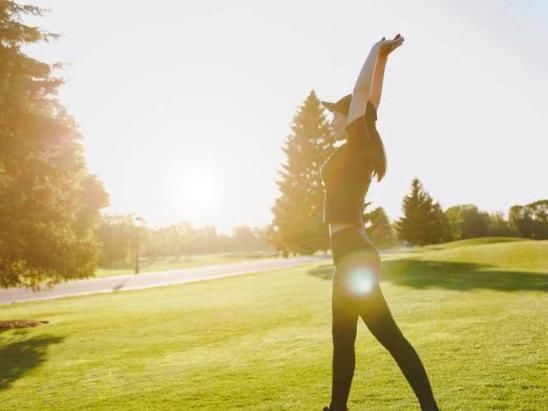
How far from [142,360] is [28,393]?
1873 millimetres

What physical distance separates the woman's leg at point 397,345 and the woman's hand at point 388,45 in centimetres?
176

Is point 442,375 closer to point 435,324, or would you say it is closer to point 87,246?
point 435,324

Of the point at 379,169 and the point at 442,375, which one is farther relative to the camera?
the point at 442,375

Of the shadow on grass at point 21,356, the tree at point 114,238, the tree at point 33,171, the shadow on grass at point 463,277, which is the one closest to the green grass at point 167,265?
the tree at point 114,238

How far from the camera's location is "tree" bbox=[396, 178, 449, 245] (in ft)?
241

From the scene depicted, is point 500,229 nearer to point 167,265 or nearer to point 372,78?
point 167,265

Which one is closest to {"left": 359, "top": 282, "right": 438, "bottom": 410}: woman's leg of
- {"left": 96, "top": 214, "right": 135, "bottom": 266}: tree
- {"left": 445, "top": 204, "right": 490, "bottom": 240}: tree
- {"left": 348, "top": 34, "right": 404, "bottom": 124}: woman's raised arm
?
→ {"left": 348, "top": 34, "right": 404, "bottom": 124}: woman's raised arm

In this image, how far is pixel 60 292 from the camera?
93.6 ft

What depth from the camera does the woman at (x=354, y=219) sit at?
3.62 m

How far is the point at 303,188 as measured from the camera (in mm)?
47406

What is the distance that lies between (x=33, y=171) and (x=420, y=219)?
6581 centimetres

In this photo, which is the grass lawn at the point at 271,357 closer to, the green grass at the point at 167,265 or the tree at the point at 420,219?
the green grass at the point at 167,265

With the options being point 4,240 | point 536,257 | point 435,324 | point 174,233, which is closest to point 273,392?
point 435,324

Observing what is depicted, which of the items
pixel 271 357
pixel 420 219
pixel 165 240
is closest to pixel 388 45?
pixel 271 357
